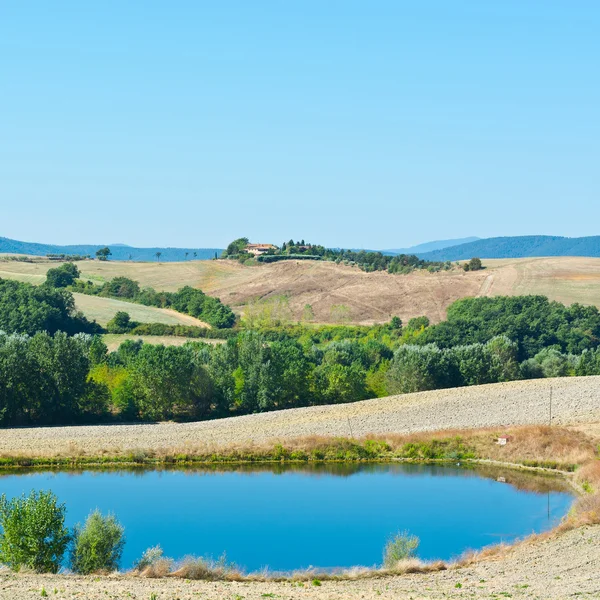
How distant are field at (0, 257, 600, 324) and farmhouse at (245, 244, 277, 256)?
1456 centimetres

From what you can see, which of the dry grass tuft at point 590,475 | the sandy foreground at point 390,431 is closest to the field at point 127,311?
the sandy foreground at point 390,431

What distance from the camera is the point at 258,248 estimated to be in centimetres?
18775

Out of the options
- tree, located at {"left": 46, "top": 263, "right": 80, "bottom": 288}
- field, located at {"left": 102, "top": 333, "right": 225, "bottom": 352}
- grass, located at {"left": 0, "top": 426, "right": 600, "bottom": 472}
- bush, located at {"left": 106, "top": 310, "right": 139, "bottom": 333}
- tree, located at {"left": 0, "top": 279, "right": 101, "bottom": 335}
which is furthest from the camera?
tree, located at {"left": 46, "top": 263, "right": 80, "bottom": 288}

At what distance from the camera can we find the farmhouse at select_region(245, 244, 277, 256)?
181250 millimetres

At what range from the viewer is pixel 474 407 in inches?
2458

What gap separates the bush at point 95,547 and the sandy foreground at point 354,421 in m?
20.5

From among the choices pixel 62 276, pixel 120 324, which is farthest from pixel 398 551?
pixel 62 276

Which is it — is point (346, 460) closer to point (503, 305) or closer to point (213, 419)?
point (213, 419)

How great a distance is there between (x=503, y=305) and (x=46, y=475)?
224 ft

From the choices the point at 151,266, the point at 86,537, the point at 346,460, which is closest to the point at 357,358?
the point at 346,460

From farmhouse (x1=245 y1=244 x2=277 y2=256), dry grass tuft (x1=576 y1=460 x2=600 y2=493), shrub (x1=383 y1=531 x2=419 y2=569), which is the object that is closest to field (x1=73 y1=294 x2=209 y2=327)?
farmhouse (x1=245 y1=244 x2=277 y2=256)

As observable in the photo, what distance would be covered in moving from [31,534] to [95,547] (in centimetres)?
204

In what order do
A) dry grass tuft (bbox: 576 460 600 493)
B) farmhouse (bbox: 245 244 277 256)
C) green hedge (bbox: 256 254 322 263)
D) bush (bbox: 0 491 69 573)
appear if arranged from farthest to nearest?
farmhouse (bbox: 245 244 277 256) → green hedge (bbox: 256 254 322 263) → dry grass tuft (bbox: 576 460 600 493) → bush (bbox: 0 491 69 573)

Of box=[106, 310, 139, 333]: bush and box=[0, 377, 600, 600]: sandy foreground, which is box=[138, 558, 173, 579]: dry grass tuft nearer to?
box=[0, 377, 600, 600]: sandy foreground
